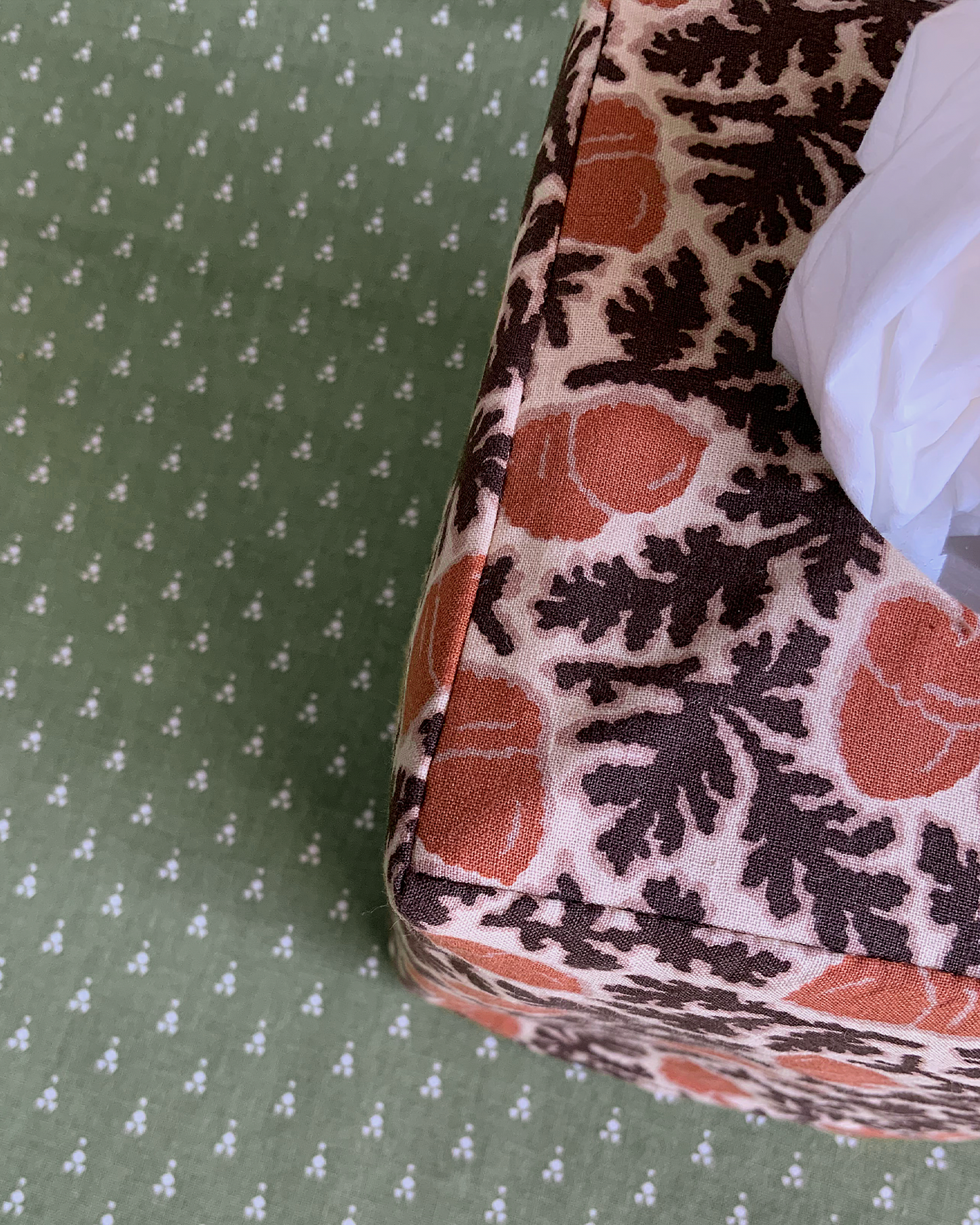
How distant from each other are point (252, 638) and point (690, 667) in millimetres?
607

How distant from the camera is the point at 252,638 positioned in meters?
1.04

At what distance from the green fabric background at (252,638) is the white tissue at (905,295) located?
1.90 feet

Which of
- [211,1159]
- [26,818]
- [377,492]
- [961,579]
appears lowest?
[211,1159]

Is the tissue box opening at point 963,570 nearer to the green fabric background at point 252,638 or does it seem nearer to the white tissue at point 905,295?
the white tissue at point 905,295

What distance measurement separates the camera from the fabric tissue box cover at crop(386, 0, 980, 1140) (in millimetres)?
527

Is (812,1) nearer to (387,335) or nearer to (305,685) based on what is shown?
(387,335)

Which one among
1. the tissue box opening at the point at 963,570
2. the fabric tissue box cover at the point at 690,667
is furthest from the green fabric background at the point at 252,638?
the tissue box opening at the point at 963,570

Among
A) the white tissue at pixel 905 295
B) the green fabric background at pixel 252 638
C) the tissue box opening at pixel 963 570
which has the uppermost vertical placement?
the white tissue at pixel 905 295

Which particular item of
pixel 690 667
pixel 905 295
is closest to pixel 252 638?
pixel 690 667

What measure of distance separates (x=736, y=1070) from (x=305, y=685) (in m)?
0.53

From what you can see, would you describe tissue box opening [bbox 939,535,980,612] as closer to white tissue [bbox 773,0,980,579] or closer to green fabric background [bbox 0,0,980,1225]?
white tissue [bbox 773,0,980,579]

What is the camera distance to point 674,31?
0.70 meters

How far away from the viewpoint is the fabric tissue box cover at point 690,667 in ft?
1.73

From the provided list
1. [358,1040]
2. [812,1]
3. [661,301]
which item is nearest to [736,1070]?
[358,1040]
